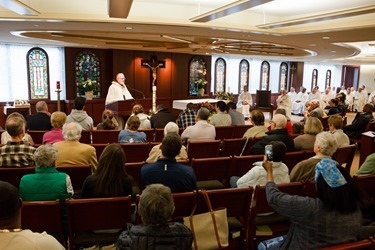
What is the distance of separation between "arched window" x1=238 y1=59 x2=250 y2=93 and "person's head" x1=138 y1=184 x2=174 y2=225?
616 inches

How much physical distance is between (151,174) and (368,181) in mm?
1930

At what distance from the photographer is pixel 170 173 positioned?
277 centimetres

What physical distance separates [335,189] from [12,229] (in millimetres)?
1589

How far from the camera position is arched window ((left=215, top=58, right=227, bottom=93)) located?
1616 centimetres

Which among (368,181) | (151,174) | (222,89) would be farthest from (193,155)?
(222,89)

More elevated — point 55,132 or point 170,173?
point 55,132

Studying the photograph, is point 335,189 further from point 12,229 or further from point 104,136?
point 104,136

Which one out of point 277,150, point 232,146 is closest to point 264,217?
point 277,150

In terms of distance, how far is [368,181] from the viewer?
300cm

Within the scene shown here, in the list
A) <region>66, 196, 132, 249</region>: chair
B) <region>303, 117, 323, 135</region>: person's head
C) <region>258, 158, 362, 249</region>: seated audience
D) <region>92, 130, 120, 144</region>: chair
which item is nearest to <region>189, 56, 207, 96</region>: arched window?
<region>92, 130, 120, 144</region>: chair

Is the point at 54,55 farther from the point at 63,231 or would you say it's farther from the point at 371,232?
the point at 371,232

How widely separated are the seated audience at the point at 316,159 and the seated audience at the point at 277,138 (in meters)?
0.90

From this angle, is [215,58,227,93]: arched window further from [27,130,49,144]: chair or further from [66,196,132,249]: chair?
[66,196,132,249]: chair

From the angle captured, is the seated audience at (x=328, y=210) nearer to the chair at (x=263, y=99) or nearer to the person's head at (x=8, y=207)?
the person's head at (x=8, y=207)
